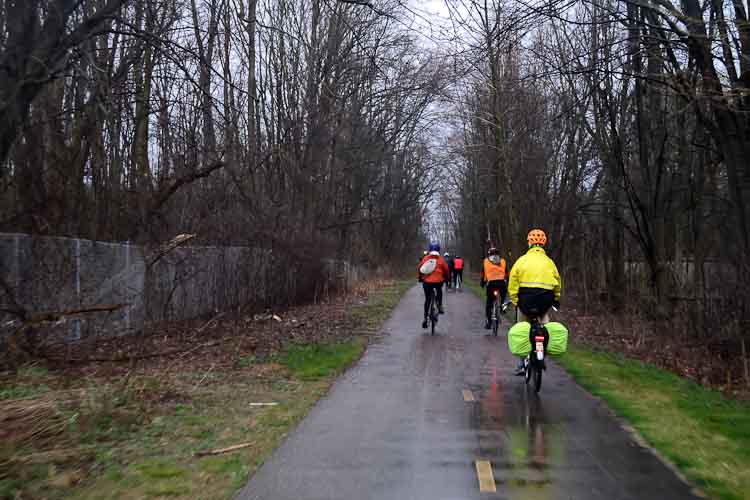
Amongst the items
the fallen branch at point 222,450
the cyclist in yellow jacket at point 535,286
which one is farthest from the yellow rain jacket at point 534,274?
the fallen branch at point 222,450

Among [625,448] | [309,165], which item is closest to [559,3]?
[625,448]

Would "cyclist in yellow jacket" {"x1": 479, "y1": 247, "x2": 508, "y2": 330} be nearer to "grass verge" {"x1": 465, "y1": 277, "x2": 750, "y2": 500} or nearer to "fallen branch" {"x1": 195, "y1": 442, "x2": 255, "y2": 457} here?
"grass verge" {"x1": 465, "y1": 277, "x2": 750, "y2": 500}

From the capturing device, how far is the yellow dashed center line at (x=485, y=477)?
593 cm

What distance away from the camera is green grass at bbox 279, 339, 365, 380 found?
11895 millimetres

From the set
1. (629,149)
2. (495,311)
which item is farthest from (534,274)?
(629,149)

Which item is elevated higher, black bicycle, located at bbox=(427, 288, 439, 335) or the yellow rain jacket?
the yellow rain jacket

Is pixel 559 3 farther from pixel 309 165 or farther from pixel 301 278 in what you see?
pixel 309 165

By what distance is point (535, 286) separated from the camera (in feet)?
34.4

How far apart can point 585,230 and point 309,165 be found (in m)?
10.1

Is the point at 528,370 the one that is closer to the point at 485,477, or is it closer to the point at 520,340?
the point at 520,340

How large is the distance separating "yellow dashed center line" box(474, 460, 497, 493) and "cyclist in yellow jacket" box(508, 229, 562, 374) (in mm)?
4011

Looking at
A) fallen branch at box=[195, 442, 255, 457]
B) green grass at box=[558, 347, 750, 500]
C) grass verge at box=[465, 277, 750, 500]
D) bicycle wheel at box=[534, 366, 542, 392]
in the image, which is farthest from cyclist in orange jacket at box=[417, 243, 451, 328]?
fallen branch at box=[195, 442, 255, 457]

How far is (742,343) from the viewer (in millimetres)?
12359

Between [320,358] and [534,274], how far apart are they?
4327 mm
